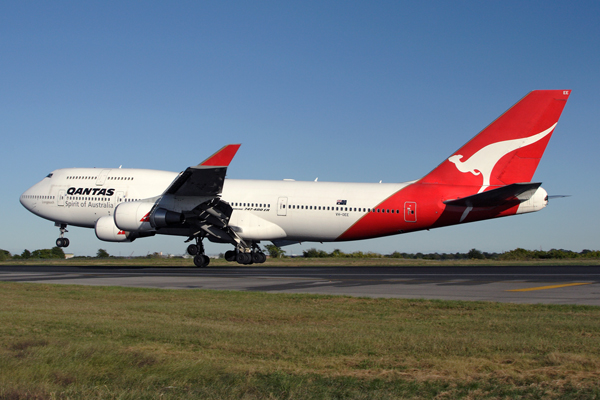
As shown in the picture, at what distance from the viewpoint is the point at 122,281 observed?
20.4m

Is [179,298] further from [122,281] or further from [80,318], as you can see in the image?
[122,281]

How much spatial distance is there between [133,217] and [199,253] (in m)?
5.26

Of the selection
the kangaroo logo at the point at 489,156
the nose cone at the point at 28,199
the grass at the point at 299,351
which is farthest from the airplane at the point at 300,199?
the grass at the point at 299,351

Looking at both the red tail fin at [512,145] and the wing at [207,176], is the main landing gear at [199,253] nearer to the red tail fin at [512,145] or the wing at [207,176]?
the wing at [207,176]

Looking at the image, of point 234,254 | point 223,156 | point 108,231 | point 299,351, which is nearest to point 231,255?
point 234,254

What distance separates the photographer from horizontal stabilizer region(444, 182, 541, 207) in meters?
26.8

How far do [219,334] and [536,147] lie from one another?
25391 mm

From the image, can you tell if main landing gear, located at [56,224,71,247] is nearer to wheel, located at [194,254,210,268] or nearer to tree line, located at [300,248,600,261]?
wheel, located at [194,254,210,268]

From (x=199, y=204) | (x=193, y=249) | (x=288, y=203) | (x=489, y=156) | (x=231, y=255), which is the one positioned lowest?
(x=231, y=255)

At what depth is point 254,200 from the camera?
3356 centimetres

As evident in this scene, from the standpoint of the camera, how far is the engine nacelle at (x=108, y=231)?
3253 centimetres

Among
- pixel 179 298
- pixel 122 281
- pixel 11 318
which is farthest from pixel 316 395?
pixel 122 281

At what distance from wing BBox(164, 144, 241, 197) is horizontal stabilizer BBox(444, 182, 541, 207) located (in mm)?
12369

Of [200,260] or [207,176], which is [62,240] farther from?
[207,176]
